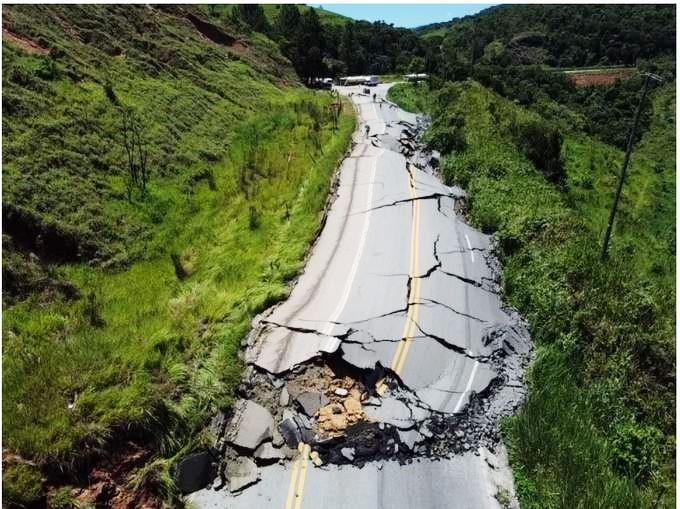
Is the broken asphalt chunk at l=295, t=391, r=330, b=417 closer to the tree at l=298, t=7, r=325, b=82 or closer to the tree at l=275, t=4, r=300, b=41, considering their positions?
the tree at l=298, t=7, r=325, b=82

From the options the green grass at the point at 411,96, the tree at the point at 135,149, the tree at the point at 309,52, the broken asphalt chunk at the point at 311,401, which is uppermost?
the tree at the point at 309,52

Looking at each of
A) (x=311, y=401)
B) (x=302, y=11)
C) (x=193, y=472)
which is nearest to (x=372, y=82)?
(x=311, y=401)

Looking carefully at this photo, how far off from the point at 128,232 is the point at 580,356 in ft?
39.3

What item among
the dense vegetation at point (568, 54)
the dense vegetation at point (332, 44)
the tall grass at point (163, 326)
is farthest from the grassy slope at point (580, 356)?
the dense vegetation at point (568, 54)

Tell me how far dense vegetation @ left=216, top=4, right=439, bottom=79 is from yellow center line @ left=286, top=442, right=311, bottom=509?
4618cm

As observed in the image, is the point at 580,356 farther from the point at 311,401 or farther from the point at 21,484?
the point at 21,484

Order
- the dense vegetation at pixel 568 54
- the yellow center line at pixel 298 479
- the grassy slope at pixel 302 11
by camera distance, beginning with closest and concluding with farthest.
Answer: the yellow center line at pixel 298 479
the dense vegetation at pixel 568 54
the grassy slope at pixel 302 11

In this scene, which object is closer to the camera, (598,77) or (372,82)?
(372,82)

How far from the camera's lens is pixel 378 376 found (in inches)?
386

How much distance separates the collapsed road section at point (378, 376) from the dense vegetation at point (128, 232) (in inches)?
27.8

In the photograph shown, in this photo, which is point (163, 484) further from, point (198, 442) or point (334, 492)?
point (334, 492)

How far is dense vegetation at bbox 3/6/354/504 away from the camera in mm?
8023

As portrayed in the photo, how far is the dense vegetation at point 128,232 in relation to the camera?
316 inches

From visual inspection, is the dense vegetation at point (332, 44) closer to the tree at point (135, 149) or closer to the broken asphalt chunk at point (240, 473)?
the tree at point (135, 149)
